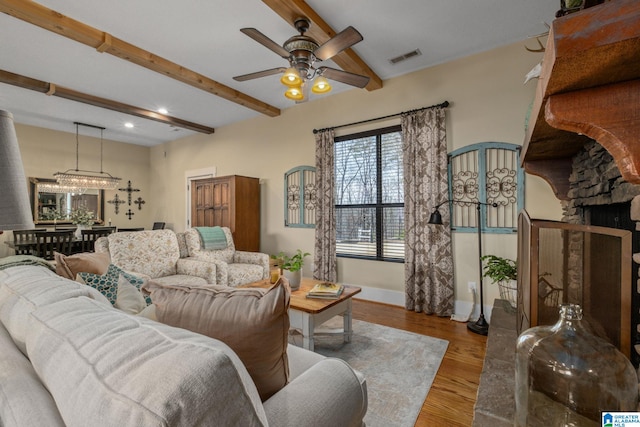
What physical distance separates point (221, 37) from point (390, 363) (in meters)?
3.36

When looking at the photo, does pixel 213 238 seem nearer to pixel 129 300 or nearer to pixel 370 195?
pixel 370 195

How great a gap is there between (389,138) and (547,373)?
3200mm

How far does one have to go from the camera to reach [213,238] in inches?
155

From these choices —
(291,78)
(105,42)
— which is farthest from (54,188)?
(291,78)

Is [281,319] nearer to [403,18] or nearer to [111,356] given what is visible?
[111,356]

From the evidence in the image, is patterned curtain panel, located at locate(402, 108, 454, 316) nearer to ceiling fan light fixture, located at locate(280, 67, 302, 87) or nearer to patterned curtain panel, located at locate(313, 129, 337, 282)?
patterned curtain panel, located at locate(313, 129, 337, 282)

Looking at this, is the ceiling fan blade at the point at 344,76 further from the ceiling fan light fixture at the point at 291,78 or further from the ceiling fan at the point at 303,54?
the ceiling fan light fixture at the point at 291,78

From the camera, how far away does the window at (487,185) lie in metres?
2.95

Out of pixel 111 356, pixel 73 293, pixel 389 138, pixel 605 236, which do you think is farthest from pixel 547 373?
pixel 389 138

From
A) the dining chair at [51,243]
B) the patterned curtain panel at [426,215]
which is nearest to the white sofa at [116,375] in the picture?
the patterned curtain panel at [426,215]

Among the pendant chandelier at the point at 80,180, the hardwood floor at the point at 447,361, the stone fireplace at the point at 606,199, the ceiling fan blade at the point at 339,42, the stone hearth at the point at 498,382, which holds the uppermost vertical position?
the ceiling fan blade at the point at 339,42

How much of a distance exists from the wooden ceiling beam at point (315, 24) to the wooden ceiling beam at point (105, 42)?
169 cm

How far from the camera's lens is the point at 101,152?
6160 mm

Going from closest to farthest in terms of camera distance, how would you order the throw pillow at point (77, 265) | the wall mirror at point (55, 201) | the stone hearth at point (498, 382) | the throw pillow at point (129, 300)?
1. the stone hearth at point (498, 382)
2. the throw pillow at point (129, 300)
3. the throw pillow at point (77, 265)
4. the wall mirror at point (55, 201)
